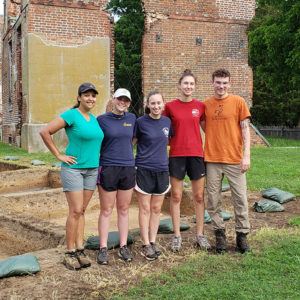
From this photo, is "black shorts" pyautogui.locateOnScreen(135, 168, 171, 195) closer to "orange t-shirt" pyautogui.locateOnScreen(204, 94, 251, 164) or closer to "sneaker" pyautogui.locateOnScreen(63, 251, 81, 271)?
"orange t-shirt" pyautogui.locateOnScreen(204, 94, 251, 164)

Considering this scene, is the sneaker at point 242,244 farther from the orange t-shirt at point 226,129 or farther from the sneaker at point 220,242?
the orange t-shirt at point 226,129

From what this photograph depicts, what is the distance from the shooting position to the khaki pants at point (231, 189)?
4520 mm

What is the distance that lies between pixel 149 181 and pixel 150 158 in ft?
0.82

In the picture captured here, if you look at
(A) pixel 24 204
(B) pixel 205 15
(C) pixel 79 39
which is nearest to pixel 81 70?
(C) pixel 79 39

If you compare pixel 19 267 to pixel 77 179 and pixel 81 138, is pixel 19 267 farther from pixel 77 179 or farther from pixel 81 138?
pixel 81 138

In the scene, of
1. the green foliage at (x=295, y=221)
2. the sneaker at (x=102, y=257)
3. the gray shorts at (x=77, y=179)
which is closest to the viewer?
the gray shorts at (x=77, y=179)

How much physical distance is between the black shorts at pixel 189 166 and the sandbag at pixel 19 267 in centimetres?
174

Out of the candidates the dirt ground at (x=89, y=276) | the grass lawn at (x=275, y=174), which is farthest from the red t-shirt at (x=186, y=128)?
the grass lawn at (x=275, y=174)

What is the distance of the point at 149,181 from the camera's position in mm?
4406

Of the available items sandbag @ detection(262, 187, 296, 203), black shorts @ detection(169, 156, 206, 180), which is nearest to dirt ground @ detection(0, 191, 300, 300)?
black shorts @ detection(169, 156, 206, 180)

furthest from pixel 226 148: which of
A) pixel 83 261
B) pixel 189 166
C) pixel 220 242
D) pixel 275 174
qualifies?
pixel 275 174

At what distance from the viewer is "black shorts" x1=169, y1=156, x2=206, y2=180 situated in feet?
15.0

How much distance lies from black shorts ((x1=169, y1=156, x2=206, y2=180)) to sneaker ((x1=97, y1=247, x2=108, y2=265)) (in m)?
1.13

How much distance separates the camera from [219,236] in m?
4.59
